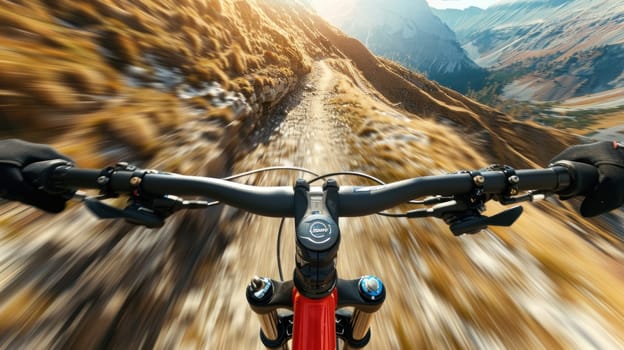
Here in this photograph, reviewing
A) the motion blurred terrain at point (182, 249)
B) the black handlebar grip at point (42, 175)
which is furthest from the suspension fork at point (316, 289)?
the motion blurred terrain at point (182, 249)

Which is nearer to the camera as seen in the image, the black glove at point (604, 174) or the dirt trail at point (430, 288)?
the black glove at point (604, 174)

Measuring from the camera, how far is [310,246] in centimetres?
107

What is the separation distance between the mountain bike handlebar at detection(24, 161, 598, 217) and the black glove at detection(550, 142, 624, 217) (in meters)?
0.05

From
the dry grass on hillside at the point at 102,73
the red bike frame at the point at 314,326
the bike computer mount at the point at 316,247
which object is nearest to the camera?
the bike computer mount at the point at 316,247

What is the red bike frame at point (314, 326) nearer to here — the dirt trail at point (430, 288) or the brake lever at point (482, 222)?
the brake lever at point (482, 222)

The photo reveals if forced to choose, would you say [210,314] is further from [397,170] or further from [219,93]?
[219,93]

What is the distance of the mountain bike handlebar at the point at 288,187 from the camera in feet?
4.85

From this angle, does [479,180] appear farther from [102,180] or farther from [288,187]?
[102,180]

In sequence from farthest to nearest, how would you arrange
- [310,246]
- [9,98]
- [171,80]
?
[171,80] → [9,98] → [310,246]

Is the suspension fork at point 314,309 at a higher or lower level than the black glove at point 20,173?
lower

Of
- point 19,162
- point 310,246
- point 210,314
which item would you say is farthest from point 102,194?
point 210,314

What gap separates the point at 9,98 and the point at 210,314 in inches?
159

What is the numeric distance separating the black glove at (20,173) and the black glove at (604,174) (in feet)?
10.9

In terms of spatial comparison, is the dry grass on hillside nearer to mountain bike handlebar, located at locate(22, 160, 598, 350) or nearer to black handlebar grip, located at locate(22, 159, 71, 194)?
black handlebar grip, located at locate(22, 159, 71, 194)
